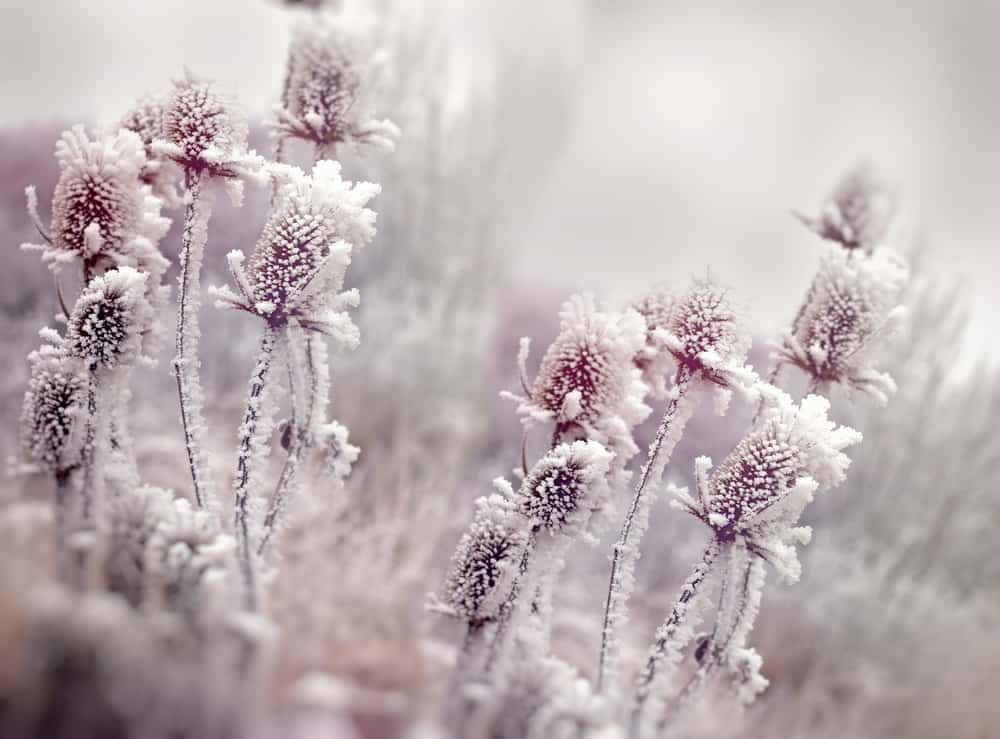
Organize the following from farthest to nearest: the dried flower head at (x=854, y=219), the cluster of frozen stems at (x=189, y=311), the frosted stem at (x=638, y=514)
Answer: the dried flower head at (x=854, y=219) < the frosted stem at (x=638, y=514) < the cluster of frozen stems at (x=189, y=311)

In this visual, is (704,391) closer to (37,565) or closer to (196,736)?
(196,736)

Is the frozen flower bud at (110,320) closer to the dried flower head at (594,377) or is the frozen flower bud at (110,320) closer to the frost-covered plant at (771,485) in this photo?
the dried flower head at (594,377)

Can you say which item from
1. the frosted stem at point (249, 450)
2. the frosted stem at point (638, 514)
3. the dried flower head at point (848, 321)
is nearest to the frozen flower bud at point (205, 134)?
the frosted stem at point (249, 450)

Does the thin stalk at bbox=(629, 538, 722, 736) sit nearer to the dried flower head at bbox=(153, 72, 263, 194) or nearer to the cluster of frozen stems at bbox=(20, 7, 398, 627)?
the cluster of frozen stems at bbox=(20, 7, 398, 627)

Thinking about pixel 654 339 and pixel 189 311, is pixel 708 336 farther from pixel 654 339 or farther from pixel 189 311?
pixel 189 311

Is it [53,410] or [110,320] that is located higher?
[110,320]

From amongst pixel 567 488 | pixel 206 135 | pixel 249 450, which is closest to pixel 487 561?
pixel 567 488
